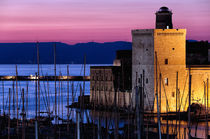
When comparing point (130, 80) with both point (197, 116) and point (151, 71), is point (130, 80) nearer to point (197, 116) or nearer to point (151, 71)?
point (151, 71)

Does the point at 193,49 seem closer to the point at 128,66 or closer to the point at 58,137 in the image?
the point at 128,66

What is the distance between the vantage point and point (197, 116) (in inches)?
1261

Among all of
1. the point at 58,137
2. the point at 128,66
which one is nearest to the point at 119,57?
the point at 128,66

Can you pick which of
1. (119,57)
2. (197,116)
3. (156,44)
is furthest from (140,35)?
(119,57)

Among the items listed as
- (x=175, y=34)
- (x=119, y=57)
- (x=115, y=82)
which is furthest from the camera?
(x=119, y=57)

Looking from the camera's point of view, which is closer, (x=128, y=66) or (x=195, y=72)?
(x=195, y=72)

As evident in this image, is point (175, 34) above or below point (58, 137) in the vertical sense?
above

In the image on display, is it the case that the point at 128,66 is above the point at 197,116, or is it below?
above

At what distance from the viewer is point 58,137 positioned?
65.2 ft

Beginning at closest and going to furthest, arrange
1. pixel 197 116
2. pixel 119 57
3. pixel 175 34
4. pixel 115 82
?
pixel 197 116, pixel 175 34, pixel 115 82, pixel 119 57

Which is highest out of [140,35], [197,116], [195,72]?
[140,35]

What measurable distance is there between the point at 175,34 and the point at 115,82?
6148mm

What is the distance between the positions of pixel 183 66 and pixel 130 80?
536 cm

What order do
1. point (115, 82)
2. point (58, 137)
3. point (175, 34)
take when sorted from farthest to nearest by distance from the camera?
1. point (115, 82)
2. point (175, 34)
3. point (58, 137)
